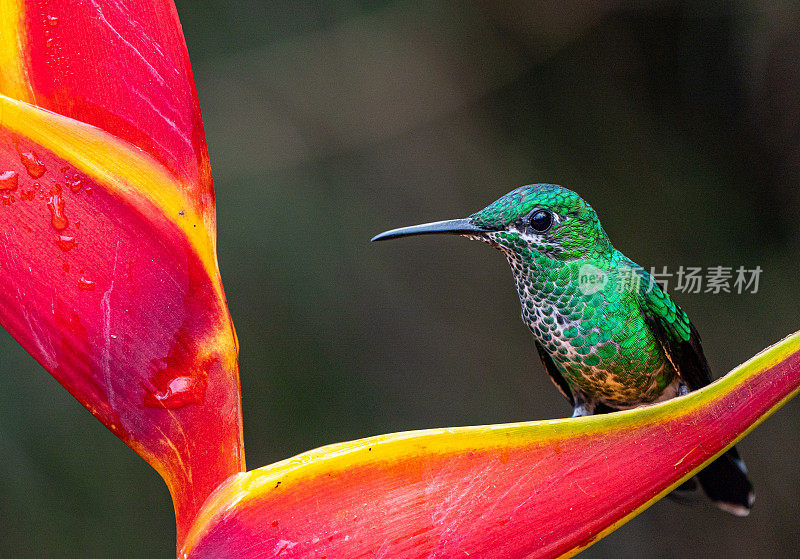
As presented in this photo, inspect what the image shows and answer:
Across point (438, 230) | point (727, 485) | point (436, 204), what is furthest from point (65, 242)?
point (436, 204)

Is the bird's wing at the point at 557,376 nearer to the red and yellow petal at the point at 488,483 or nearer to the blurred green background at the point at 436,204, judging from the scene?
the red and yellow petal at the point at 488,483

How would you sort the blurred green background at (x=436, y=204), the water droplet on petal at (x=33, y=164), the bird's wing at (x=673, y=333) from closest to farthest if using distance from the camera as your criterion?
1. the water droplet on petal at (x=33, y=164)
2. the bird's wing at (x=673, y=333)
3. the blurred green background at (x=436, y=204)

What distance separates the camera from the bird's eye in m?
0.37

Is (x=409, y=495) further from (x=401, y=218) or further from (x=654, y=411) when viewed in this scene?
(x=401, y=218)

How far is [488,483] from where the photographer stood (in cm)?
30

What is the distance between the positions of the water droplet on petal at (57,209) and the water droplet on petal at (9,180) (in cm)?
2

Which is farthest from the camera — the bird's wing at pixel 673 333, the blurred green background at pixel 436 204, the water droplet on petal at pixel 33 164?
the blurred green background at pixel 436 204

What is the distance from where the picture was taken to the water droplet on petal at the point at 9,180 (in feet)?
0.91

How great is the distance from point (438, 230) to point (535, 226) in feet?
0.21

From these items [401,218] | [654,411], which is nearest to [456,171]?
[401,218]

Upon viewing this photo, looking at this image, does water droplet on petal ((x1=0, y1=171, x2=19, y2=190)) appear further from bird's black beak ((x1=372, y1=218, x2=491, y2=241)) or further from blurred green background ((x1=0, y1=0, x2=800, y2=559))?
blurred green background ((x1=0, y1=0, x2=800, y2=559))

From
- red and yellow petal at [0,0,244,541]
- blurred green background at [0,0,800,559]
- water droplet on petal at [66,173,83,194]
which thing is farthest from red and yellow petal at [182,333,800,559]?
blurred green background at [0,0,800,559]

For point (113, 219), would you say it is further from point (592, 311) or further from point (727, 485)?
point (727, 485)

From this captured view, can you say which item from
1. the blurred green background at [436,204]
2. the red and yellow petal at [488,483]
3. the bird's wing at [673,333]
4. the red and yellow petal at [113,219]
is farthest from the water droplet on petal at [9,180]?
the blurred green background at [436,204]
